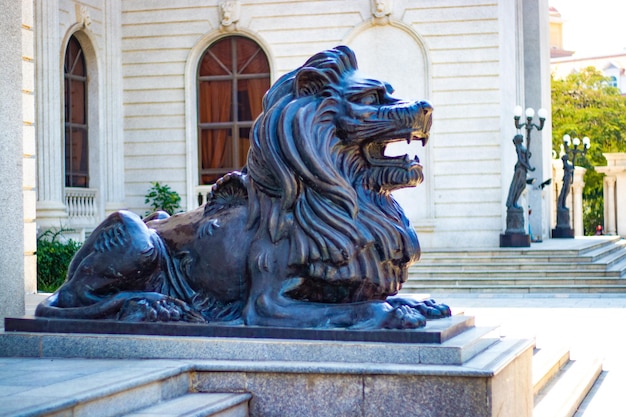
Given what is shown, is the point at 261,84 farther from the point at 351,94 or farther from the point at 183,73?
the point at 351,94

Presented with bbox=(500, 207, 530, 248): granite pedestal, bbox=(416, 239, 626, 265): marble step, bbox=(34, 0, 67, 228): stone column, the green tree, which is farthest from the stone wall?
the green tree

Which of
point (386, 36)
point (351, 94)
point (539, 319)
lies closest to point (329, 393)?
point (351, 94)

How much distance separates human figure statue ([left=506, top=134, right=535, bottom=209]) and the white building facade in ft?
2.49

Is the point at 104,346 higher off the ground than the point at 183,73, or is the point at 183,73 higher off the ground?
the point at 183,73

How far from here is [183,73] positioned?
26328mm

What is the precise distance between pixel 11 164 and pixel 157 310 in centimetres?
333

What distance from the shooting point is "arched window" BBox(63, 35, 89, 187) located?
2434 cm

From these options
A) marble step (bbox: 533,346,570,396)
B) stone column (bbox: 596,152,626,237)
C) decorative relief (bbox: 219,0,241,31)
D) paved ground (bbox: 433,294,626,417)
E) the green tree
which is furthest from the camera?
the green tree

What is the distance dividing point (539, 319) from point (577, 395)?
5983 millimetres

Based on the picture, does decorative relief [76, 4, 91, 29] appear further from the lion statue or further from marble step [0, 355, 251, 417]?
marble step [0, 355, 251, 417]

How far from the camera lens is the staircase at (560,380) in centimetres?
755

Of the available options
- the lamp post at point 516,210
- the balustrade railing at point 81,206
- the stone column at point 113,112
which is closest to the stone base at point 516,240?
the lamp post at point 516,210

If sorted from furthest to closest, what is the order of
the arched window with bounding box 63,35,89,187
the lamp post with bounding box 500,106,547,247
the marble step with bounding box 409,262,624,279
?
the arched window with bounding box 63,35,89,187 < the lamp post with bounding box 500,106,547,247 < the marble step with bounding box 409,262,624,279

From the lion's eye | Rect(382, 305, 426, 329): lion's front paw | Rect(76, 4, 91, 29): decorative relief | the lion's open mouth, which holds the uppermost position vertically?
Rect(76, 4, 91, 29): decorative relief
